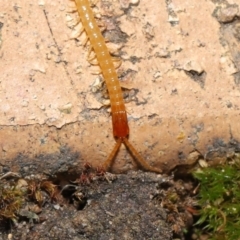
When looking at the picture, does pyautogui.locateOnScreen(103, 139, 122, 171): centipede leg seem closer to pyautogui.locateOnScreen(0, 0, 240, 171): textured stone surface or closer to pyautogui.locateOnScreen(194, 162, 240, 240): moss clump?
pyautogui.locateOnScreen(0, 0, 240, 171): textured stone surface

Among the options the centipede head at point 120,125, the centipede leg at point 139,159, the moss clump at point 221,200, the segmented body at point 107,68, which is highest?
the segmented body at point 107,68

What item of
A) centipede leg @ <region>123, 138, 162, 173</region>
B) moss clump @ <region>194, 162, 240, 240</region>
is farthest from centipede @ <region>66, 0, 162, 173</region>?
moss clump @ <region>194, 162, 240, 240</region>

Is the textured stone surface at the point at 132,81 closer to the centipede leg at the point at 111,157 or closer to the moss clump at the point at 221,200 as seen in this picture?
the centipede leg at the point at 111,157

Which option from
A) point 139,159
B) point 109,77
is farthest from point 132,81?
point 139,159

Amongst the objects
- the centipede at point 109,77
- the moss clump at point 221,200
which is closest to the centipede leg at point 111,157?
the centipede at point 109,77

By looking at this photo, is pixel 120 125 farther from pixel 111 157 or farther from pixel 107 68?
pixel 107 68

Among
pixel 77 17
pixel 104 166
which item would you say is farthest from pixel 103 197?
pixel 77 17
